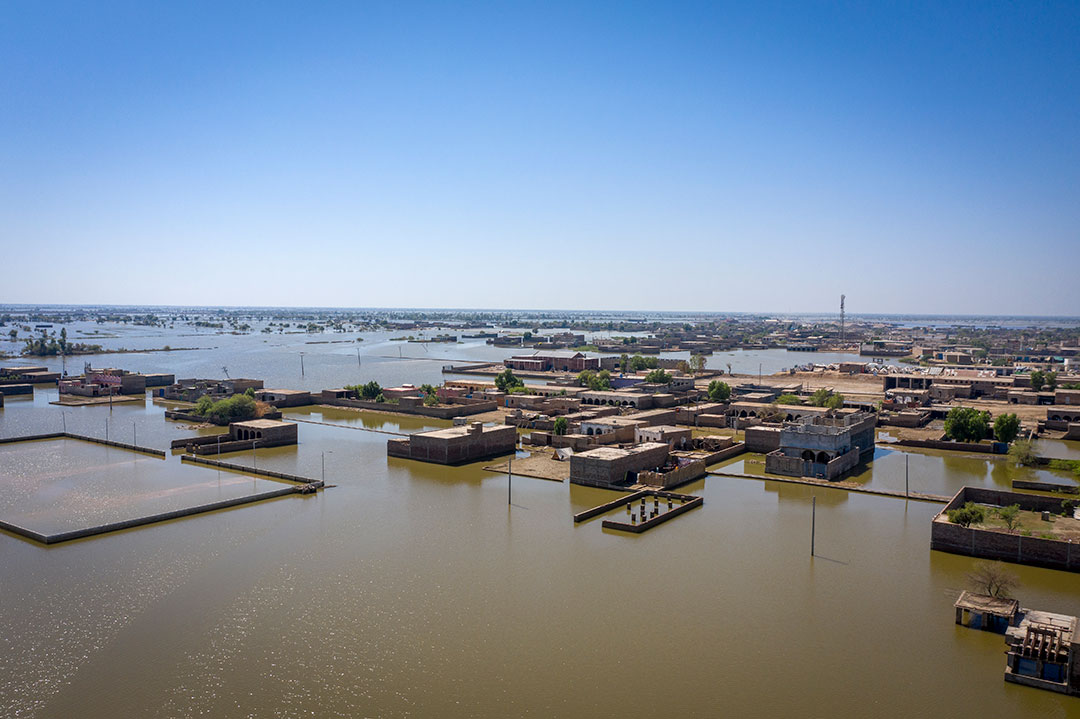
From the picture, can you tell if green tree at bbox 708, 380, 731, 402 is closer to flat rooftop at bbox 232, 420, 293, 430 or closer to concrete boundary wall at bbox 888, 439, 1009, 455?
concrete boundary wall at bbox 888, 439, 1009, 455

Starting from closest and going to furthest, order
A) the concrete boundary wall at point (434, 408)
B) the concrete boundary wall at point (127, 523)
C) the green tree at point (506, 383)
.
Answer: the concrete boundary wall at point (127, 523) < the concrete boundary wall at point (434, 408) < the green tree at point (506, 383)

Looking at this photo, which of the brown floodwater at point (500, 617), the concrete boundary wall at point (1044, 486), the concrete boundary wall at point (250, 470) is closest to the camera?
the brown floodwater at point (500, 617)

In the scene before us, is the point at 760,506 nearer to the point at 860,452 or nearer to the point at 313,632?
the point at 860,452

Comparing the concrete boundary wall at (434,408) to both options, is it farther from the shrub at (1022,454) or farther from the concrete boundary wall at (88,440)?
the shrub at (1022,454)

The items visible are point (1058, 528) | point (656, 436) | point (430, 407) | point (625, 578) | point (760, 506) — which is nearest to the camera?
point (625, 578)

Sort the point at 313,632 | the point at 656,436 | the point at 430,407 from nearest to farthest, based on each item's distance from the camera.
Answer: the point at 313,632 < the point at 656,436 < the point at 430,407

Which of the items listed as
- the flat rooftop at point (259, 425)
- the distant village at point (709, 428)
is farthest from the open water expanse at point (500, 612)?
the flat rooftop at point (259, 425)

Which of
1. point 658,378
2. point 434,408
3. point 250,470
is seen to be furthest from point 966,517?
point 658,378

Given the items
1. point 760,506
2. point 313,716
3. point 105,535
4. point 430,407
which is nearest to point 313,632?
point 313,716
